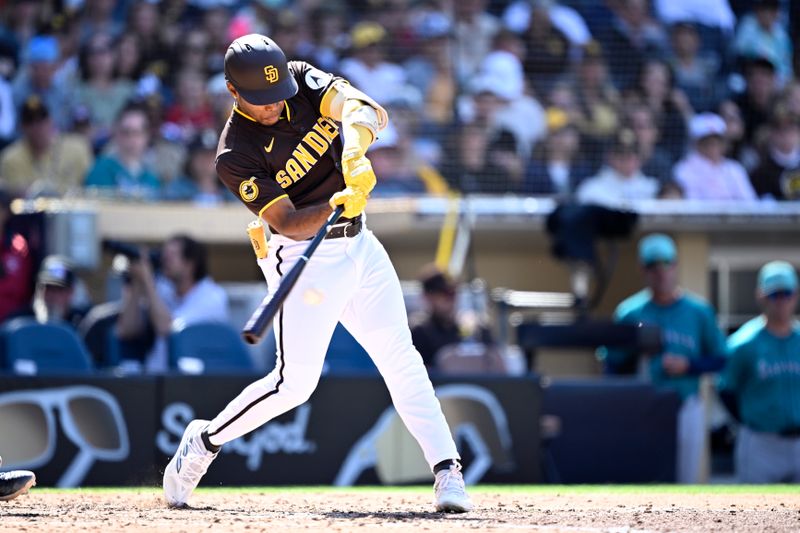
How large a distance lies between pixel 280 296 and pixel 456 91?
7.21m

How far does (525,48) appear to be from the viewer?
1279cm

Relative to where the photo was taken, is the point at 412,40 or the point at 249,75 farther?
the point at 412,40

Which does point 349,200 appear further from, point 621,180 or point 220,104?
point 621,180

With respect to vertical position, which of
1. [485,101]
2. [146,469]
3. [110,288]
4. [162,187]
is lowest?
[146,469]

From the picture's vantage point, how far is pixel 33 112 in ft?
34.8

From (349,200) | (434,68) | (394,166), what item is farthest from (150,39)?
(349,200)

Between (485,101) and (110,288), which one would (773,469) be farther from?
(110,288)

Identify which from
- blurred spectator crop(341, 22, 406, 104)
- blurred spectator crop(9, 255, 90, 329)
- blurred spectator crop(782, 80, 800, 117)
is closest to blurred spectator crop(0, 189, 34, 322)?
blurred spectator crop(9, 255, 90, 329)

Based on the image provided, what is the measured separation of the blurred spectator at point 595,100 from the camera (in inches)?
478

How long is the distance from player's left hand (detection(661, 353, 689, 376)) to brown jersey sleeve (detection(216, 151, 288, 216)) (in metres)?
4.69

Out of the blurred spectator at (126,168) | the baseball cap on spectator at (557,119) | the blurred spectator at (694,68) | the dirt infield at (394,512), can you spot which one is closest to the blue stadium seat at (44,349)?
the dirt infield at (394,512)

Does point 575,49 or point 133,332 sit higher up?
point 575,49

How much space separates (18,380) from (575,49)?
22.0 feet

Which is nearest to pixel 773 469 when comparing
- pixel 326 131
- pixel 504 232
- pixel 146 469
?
pixel 504 232
